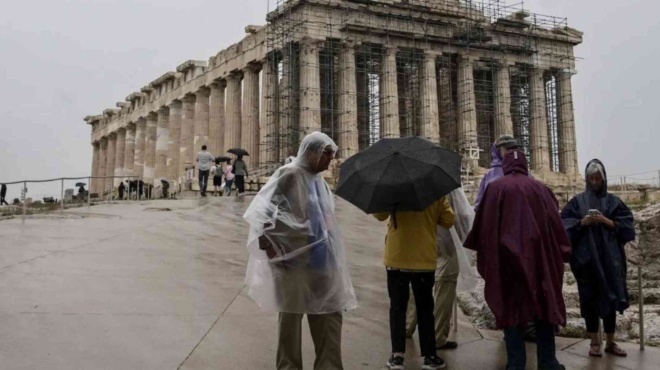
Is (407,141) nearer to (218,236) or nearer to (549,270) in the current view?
(549,270)

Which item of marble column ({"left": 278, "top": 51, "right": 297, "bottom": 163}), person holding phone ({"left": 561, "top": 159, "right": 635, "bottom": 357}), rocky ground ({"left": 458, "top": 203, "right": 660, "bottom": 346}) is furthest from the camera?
marble column ({"left": 278, "top": 51, "right": 297, "bottom": 163})

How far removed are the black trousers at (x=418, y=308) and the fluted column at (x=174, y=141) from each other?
44.5m

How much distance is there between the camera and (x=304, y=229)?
218 inches

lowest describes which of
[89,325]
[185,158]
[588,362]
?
[588,362]

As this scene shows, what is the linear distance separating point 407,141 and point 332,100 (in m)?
31.4

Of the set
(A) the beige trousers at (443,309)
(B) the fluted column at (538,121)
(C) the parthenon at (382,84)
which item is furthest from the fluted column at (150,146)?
(A) the beige trousers at (443,309)

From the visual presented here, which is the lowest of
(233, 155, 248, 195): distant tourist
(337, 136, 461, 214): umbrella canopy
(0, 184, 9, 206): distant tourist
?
(337, 136, 461, 214): umbrella canopy

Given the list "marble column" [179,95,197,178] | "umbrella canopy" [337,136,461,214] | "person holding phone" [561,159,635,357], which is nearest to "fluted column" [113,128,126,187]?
"marble column" [179,95,197,178]

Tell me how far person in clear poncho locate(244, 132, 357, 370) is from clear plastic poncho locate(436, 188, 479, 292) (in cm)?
148

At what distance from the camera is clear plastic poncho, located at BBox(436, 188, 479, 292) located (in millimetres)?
6703

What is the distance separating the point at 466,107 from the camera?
4178 cm

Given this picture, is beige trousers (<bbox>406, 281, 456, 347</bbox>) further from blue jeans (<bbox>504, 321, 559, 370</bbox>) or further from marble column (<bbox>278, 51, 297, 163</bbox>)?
marble column (<bbox>278, 51, 297, 163</bbox>)

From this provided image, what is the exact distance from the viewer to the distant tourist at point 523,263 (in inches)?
215

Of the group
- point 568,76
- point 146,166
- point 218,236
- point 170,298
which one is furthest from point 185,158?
point 170,298
